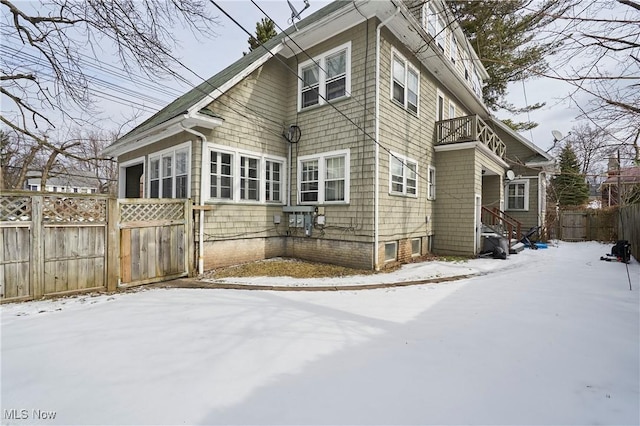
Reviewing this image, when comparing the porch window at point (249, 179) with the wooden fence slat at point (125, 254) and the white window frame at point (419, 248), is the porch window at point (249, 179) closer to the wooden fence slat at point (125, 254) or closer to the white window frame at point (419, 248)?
the wooden fence slat at point (125, 254)

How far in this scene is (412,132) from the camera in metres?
9.73

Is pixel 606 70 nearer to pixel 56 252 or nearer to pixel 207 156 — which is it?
pixel 207 156

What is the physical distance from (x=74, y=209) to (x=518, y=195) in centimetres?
1909

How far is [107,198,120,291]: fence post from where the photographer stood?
19.2ft

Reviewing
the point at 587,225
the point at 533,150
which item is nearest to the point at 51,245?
the point at 533,150

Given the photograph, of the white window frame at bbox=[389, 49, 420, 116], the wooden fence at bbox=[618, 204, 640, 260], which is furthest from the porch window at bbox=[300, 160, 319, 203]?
the wooden fence at bbox=[618, 204, 640, 260]

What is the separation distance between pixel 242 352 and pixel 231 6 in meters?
6.12

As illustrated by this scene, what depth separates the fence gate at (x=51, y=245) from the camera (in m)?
4.88

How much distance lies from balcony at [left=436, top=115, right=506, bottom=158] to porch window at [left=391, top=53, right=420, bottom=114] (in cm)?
180

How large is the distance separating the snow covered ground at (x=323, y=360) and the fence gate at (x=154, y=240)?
3.40 ft

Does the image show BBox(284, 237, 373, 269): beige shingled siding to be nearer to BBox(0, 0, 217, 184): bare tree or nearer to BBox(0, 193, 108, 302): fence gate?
BBox(0, 193, 108, 302): fence gate

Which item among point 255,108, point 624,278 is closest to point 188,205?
Result: point 255,108

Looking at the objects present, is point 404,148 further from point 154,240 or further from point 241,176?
point 154,240

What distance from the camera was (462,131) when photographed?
1070cm
